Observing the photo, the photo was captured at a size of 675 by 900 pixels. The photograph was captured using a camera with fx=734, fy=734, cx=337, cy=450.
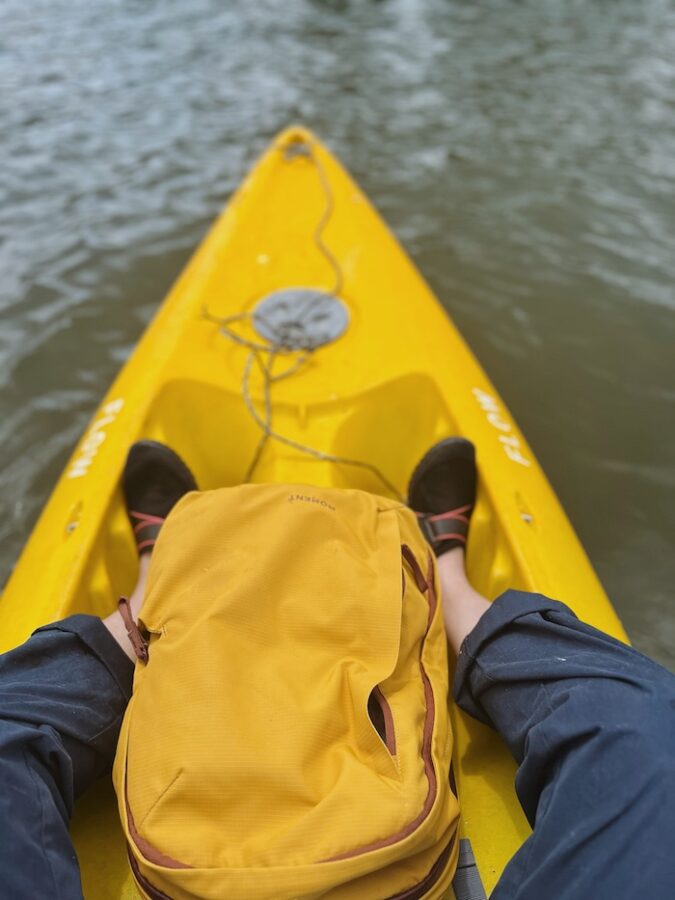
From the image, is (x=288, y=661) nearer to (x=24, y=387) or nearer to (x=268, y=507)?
(x=268, y=507)

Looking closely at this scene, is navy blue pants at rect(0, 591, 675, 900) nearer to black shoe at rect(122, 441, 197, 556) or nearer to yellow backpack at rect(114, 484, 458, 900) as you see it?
yellow backpack at rect(114, 484, 458, 900)

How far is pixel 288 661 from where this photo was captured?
1.19 meters

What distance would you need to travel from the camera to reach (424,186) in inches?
162

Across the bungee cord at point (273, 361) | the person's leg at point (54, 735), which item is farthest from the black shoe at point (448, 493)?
the person's leg at point (54, 735)

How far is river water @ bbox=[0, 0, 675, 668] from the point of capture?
105 inches

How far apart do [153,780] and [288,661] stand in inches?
10.4

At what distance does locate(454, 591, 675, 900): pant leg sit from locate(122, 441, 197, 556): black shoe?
81cm

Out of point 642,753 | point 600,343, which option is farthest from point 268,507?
point 600,343

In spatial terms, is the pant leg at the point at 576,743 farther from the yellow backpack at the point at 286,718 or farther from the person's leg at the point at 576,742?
the yellow backpack at the point at 286,718

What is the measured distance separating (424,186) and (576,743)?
11.8ft

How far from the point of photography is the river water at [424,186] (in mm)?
2662

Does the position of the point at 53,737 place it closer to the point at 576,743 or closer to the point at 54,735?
the point at 54,735

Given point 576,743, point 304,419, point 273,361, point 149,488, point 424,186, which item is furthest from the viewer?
point 424,186

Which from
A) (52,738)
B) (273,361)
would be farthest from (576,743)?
(273,361)
